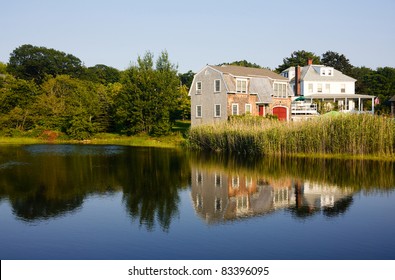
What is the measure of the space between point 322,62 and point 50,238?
3826 inches

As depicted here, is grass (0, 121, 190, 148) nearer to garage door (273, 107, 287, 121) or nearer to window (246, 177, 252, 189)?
garage door (273, 107, 287, 121)

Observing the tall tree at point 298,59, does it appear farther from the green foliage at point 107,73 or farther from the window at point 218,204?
the window at point 218,204

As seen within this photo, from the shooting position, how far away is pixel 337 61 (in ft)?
322

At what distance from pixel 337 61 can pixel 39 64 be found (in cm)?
6882

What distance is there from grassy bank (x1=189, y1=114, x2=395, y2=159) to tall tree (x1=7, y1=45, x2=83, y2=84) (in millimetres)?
68410

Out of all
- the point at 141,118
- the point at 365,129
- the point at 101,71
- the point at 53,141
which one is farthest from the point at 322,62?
the point at 365,129

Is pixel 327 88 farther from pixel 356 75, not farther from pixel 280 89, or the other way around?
pixel 356 75

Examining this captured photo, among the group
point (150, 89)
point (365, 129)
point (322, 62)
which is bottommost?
point (365, 129)

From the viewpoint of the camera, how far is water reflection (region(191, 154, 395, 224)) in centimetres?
1579

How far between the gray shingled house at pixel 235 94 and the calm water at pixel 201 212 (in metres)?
20.8

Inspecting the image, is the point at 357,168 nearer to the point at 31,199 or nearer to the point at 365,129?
the point at 365,129

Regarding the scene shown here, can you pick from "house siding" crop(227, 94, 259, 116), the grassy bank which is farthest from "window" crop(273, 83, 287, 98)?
the grassy bank

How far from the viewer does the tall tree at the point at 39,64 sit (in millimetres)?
94125
